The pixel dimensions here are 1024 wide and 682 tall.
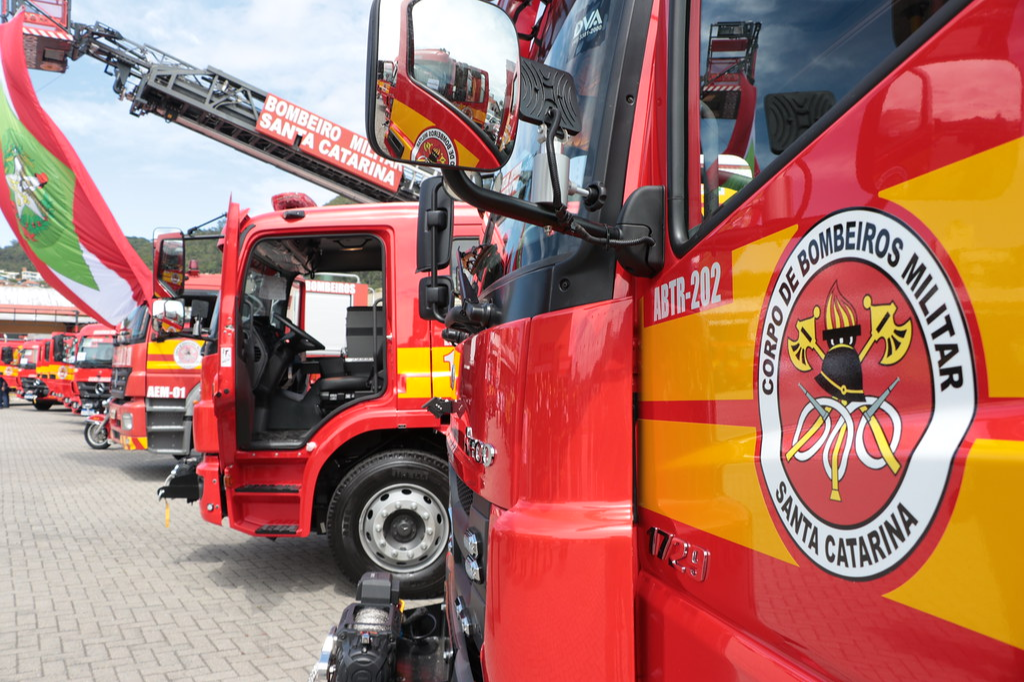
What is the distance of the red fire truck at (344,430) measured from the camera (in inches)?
199

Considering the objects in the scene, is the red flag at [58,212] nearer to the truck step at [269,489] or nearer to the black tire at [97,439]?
the black tire at [97,439]

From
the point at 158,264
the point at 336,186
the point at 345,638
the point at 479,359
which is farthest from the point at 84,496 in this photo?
the point at 479,359

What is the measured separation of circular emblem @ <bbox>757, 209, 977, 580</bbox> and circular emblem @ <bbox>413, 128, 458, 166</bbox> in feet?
2.02

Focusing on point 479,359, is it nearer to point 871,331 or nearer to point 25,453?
point 871,331

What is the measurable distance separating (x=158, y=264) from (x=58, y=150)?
6.35 metres

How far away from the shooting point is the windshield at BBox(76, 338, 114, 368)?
16.6 meters

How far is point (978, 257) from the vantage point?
843 mm

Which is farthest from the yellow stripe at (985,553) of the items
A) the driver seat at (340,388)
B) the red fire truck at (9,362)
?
the red fire truck at (9,362)

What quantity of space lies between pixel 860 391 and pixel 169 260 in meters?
5.57

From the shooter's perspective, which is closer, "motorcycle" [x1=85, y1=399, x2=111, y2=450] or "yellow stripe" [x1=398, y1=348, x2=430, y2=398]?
"yellow stripe" [x1=398, y1=348, x2=430, y2=398]

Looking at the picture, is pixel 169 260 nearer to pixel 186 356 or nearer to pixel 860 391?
pixel 186 356

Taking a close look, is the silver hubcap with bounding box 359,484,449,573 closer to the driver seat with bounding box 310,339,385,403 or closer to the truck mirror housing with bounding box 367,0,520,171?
the driver seat with bounding box 310,339,385,403

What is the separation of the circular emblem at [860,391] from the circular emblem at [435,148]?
24.3 inches

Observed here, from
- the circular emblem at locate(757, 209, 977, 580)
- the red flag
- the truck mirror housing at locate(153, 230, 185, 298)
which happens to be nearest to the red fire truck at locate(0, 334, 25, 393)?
the red flag
